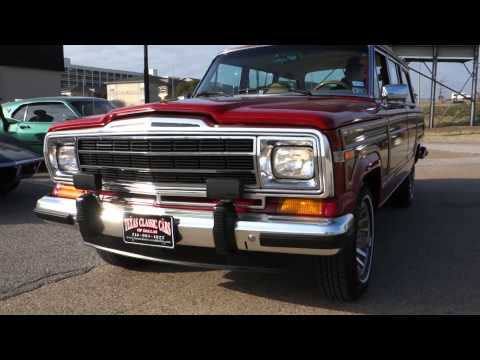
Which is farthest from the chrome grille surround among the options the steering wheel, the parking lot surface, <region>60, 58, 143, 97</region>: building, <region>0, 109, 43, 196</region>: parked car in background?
<region>60, 58, 143, 97</region>: building

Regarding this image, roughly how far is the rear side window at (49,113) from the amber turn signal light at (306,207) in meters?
7.21

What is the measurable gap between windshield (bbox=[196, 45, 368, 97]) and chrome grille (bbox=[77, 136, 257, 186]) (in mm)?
1359

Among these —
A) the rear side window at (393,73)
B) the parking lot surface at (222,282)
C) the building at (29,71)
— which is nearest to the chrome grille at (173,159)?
the parking lot surface at (222,282)

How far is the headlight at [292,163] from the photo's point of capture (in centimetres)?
252

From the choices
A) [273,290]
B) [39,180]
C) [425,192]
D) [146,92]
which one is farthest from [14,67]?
[273,290]

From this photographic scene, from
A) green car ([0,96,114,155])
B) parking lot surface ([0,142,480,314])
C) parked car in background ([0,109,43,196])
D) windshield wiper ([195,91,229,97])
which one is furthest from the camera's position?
green car ([0,96,114,155])

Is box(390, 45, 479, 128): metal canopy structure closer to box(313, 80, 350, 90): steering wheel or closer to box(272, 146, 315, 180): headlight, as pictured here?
box(313, 80, 350, 90): steering wheel

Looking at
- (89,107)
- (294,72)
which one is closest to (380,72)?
(294,72)

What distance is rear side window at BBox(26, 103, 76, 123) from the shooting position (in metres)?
8.91

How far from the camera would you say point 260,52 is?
428 centimetres
